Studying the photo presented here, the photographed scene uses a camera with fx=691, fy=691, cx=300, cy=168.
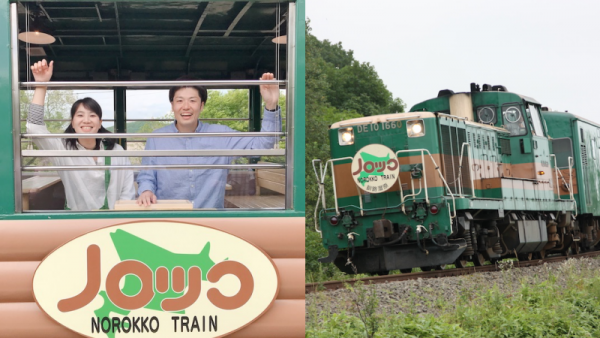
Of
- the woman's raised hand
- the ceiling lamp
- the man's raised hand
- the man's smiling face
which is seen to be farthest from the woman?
the ceiling lamp

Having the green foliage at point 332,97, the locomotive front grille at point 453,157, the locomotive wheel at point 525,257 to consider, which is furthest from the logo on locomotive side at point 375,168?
the green foliage at point 332,97

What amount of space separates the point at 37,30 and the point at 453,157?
9.75 meters

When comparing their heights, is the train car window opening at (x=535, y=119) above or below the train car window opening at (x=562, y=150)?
above

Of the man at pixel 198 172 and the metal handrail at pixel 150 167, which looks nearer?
the metal handrail at pixel 150 167

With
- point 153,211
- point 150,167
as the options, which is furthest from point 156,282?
point 150,167

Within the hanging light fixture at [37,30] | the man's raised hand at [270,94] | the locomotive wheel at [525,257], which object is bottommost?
the locomotive wheel at [525,257]

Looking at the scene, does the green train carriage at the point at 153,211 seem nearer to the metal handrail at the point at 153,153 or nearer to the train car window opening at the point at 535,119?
the metal handrail at the point at 153,153

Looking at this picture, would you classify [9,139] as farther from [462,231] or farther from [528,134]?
[528,134]

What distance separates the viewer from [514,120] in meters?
14.2

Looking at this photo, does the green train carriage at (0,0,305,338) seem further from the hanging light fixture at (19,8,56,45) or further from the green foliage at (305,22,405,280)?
the green foliage at (305,22,405,280)

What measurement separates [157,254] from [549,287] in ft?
21.4

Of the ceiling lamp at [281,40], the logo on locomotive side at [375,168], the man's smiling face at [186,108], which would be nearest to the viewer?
the ceiling lamp at [281,40]

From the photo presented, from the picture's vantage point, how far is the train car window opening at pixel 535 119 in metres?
14.4

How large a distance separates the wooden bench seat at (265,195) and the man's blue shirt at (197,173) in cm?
10
